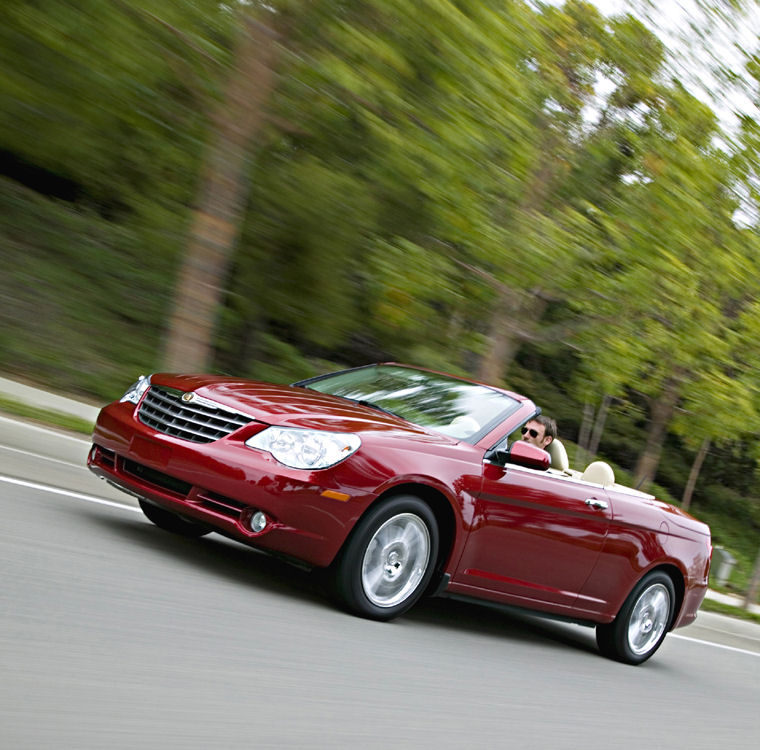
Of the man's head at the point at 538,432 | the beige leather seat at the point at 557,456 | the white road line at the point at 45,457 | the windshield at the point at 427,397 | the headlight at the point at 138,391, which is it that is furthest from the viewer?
the white road line at the point at 45,457

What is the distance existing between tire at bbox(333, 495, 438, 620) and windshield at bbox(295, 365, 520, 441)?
2.29 feet

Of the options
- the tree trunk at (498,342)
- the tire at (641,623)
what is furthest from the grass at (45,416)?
the tree trunk at (498,342)

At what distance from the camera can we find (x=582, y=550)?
724 centimetres

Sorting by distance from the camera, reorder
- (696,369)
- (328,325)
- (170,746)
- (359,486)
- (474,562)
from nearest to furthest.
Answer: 1. (170,746)
2. (359,486)
3. (474,562)
4. (328,325)
5. (696,369)

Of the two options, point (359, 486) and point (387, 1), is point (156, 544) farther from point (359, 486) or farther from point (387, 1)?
point (387, 1)

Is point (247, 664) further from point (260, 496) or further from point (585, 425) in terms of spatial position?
point (585, 425)

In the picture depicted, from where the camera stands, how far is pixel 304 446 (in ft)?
19.1

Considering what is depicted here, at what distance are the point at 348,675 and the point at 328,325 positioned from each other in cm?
1002

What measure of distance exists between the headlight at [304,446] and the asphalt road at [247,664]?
741mm

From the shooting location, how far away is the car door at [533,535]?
6555 millimetres

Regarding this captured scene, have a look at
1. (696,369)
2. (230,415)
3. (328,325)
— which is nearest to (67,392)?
(328,325)

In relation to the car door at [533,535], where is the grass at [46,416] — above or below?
below

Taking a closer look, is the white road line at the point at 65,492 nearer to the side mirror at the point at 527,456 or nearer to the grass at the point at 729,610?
the side mirror at the point at 527,456

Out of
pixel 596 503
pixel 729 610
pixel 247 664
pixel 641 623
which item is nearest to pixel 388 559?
pixel 247 664
